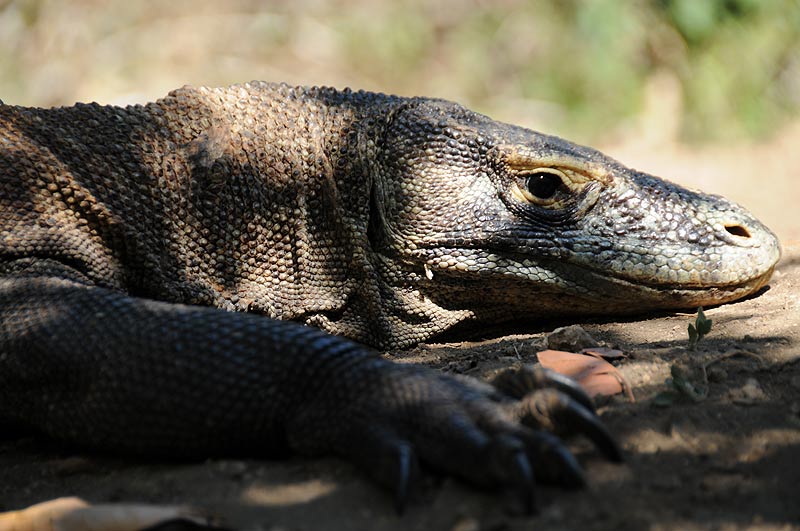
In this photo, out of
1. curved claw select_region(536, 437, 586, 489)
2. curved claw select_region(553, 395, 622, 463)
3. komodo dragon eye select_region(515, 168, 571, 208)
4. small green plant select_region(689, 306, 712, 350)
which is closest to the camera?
curved claw select_region(536, 437, 586, 489)

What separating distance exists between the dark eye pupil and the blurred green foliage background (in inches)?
285

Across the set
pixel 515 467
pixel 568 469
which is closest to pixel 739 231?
pixel 568 469

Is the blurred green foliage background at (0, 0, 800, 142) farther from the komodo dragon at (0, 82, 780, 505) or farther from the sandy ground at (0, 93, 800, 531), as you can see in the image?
the sandy ground at (0, 93, 800, 531)

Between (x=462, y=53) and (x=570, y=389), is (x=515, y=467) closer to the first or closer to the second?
(x=570, y=389)

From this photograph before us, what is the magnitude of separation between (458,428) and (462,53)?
1137 cm

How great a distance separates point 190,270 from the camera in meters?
4.35

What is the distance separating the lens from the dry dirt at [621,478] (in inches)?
97.8

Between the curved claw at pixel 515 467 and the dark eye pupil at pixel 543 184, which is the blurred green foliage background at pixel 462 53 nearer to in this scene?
the dark eye pupil at pixel 543 184

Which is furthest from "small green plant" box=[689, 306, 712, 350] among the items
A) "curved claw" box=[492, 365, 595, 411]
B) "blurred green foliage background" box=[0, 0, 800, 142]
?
"blurred green foliage background" box=[0, 0, 800, 142]

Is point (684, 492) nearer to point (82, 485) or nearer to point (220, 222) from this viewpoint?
point (82, 485)

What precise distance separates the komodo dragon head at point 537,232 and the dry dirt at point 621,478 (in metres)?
0.76

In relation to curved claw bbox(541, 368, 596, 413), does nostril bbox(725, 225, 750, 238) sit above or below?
above

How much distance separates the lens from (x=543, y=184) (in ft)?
15.4

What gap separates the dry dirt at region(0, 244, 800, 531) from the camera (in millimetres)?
2484
